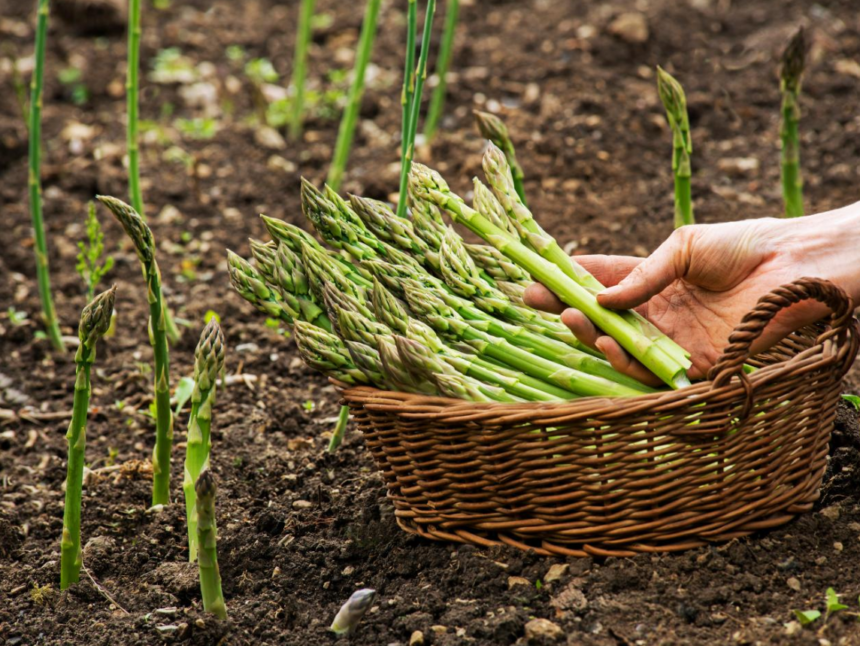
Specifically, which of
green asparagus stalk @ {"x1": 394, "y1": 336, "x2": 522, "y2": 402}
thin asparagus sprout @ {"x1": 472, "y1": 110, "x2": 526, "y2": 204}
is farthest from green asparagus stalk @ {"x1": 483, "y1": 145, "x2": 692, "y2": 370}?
green asparagus stalk @ {"x1": 394, "y1": 336, "x2": 522, "y2": 402}

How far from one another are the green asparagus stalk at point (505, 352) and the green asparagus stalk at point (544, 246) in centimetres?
15

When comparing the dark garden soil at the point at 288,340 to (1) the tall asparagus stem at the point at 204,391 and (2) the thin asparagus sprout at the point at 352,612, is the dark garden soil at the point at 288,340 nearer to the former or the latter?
(2) the thin asparagus sprout at the point at 352,612

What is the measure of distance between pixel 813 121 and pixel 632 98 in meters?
Result: 1.02

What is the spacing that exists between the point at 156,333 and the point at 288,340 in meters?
1.36

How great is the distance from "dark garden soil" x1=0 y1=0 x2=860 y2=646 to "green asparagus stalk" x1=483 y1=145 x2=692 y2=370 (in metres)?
0.58

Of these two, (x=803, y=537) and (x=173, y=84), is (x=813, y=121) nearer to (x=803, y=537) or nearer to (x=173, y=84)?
(x=803, y=537)

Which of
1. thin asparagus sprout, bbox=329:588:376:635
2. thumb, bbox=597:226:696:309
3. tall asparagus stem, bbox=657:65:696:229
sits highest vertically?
tall asparagus stem, bbox=657:65:696:229

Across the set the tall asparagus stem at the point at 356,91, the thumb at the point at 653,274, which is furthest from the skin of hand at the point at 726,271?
the tall asparagus stem at the point at 356,91

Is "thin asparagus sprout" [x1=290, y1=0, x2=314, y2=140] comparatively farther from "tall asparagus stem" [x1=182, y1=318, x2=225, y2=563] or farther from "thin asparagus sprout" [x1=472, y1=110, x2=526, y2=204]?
"tall asparagus stem" [x1=182, y1=318, x2=225, y2=563]

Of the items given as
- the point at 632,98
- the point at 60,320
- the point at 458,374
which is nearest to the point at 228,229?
the point at 60,320

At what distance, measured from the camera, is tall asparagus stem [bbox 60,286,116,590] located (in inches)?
103

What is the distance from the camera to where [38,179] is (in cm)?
396

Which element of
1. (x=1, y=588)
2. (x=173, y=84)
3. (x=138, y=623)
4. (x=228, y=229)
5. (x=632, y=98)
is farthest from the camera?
(x=173, y=84)

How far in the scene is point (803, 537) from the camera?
2562 mm
